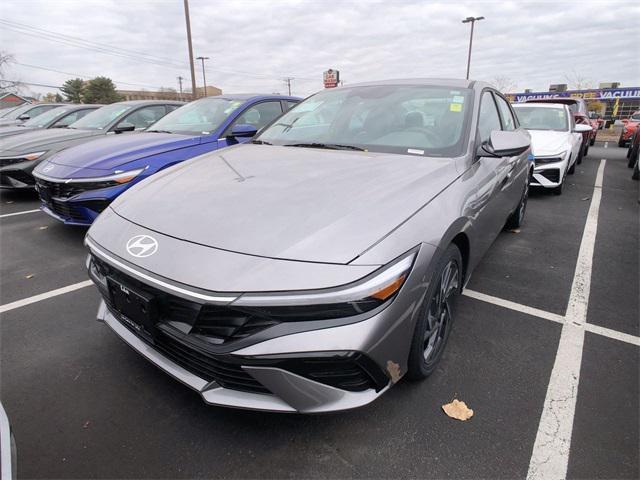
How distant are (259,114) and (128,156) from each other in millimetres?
1893

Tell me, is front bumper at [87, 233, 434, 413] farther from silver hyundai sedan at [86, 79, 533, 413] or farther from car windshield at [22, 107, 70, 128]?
car windshield at [22, 107, 70, 128]

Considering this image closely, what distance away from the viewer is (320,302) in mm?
1390

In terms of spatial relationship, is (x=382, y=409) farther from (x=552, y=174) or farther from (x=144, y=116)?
(x=144, y=116)

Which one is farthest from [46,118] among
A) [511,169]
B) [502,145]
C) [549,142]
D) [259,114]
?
[549,142]

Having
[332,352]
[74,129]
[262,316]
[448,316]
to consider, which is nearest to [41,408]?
[262,316]

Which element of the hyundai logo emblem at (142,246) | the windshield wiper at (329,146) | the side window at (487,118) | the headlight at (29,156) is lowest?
the hyundai logo emblem at (142,246)

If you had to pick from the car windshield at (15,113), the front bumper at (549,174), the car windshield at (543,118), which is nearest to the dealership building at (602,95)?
the car windshield at (543,118)

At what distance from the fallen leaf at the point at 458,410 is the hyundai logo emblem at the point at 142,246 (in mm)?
1593

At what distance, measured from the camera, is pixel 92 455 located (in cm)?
167

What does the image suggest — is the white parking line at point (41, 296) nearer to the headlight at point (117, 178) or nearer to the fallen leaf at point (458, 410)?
the headlight at point (117, 178)

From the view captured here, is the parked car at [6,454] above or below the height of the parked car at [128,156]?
below

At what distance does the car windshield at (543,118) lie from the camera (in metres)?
7.10

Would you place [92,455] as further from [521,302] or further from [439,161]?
[521,302]

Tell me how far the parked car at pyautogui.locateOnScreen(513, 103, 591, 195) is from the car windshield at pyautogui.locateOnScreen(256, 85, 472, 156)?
3785 millimetres
